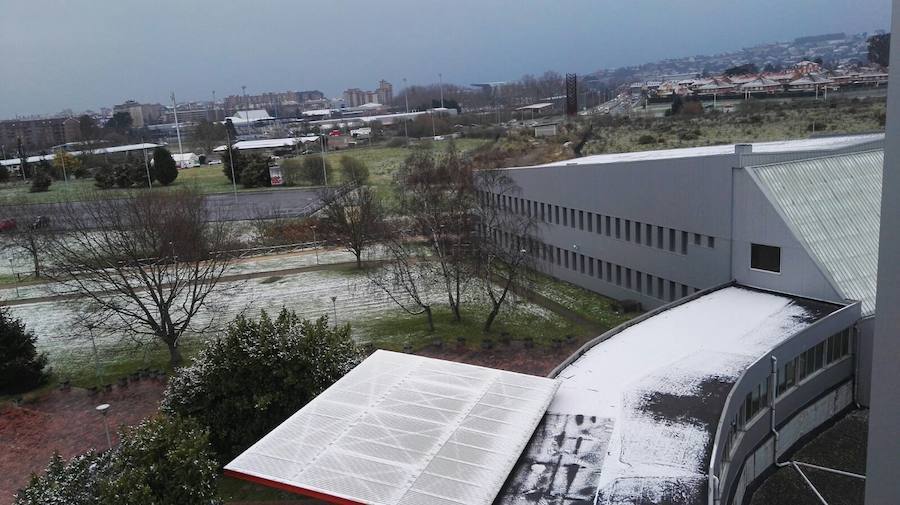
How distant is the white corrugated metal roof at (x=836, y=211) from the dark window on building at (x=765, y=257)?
1.02 metres

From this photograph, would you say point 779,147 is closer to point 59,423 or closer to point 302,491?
point 302,491

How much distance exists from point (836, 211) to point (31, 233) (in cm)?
4081

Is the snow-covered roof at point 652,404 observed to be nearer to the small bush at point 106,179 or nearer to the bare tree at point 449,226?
the bare tree at point 449,226

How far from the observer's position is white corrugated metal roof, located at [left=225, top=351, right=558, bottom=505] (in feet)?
39.0

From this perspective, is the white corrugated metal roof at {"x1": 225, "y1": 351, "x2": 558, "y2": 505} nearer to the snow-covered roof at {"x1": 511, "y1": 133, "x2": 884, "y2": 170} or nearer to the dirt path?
the dirt path

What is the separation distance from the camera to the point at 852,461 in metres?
17.2

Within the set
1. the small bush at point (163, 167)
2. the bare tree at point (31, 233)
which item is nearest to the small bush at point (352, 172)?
the small bush at point (163, 167)

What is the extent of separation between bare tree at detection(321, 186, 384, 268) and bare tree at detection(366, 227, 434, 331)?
2492 mm

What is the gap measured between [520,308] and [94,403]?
17.3m

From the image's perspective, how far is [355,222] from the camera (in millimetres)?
40031

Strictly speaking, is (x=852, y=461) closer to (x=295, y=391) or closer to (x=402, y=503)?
(x=402, y=503)

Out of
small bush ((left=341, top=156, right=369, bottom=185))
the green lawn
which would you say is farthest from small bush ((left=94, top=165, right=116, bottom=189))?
small bush ((left=341, top=156, right=369, bottom=185))

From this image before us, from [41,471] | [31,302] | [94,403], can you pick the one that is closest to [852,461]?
[41,471]

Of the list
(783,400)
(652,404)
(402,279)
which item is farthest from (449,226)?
(652,404)
